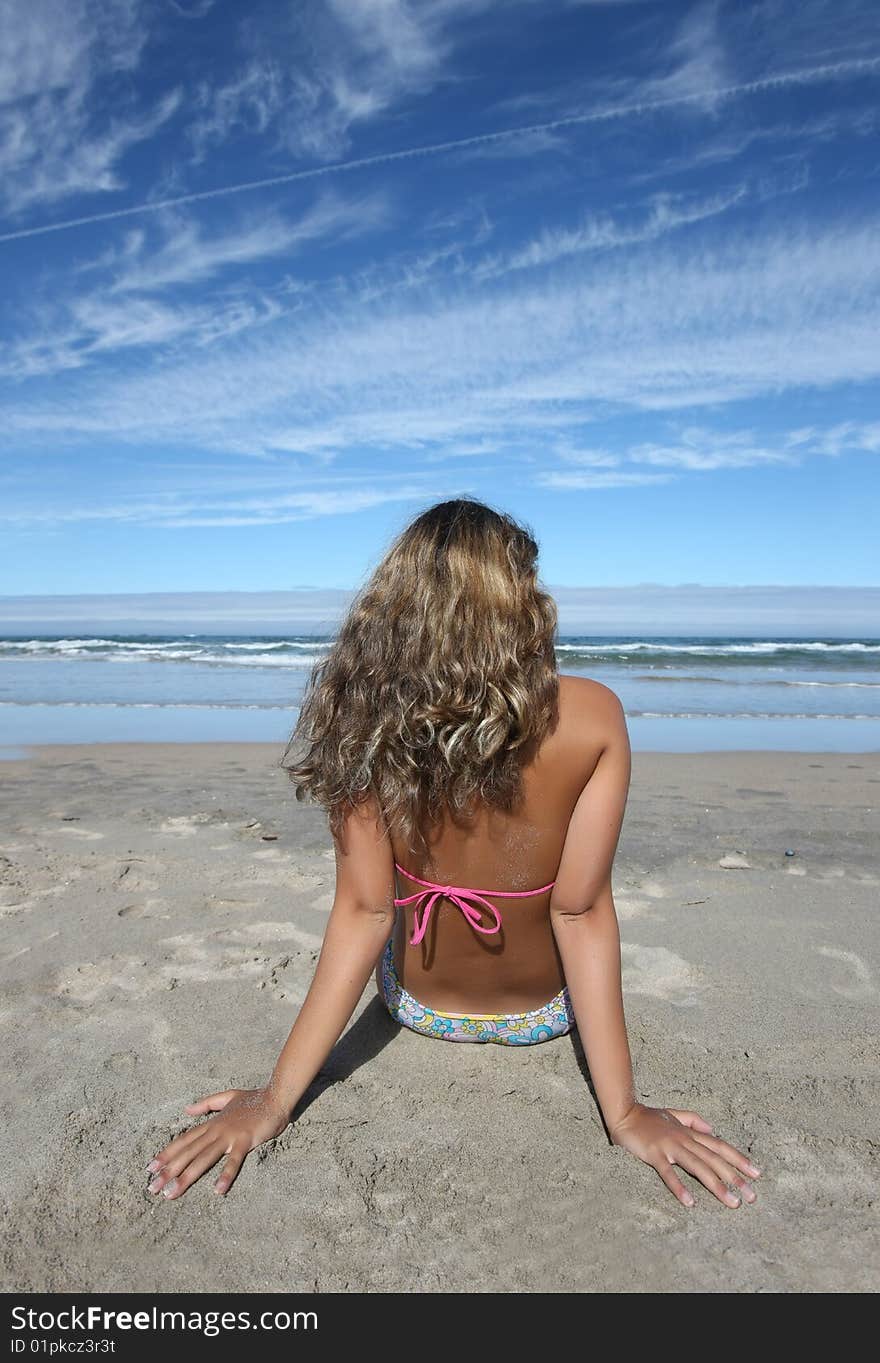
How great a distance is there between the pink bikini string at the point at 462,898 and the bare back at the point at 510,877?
0.05 feet

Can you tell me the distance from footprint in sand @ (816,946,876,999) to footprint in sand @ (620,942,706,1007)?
510 mm

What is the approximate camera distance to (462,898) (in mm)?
2406

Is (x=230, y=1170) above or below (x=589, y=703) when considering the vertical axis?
below

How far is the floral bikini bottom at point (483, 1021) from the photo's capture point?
2664 millimetres

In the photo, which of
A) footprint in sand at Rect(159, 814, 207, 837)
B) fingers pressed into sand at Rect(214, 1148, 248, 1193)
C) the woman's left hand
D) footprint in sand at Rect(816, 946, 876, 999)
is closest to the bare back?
the woman's left hand

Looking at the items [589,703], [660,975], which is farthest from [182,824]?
[589,703]

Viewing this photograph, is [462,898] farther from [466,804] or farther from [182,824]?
[182,824]

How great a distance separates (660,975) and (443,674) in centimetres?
194

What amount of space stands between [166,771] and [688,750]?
541 centimetres

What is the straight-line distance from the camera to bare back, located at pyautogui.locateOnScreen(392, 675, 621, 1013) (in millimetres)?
2178

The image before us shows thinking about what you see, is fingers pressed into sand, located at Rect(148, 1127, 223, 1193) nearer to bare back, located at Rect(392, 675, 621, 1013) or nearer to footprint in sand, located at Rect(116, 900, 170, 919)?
bare back, located at Rect(392, 675, 621, 1013)

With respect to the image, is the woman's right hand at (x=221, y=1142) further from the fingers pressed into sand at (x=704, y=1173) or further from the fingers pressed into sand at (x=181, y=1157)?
the fingers pressed into sand at (x=704, y=1173)

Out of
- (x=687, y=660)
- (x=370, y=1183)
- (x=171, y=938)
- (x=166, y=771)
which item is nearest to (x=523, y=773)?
(x=370, y=1183)
